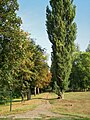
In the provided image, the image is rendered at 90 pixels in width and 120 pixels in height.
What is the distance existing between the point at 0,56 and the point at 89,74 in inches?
2474

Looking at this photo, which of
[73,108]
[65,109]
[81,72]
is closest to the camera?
[65,109]

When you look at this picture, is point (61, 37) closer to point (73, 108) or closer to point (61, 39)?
point (61, 39)

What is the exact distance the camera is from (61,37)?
4022 centimetres

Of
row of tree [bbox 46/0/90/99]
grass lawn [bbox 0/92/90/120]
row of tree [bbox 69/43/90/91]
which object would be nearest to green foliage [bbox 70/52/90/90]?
row of tree [bbox 69/43/90/91]

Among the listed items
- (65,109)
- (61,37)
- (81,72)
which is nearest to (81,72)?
(81,72)

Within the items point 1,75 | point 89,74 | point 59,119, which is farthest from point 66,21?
point 89,74

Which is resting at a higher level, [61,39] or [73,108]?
[61,39]

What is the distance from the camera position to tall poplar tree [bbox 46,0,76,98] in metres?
39.7

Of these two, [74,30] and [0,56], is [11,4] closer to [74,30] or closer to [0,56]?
[0,56]

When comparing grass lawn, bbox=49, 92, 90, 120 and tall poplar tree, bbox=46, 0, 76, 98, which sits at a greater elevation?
tall poplar tree, bbox=46, 0, 76, 98

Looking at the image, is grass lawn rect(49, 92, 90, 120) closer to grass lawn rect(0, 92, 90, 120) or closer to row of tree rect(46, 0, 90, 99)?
grass lawn rect(0, 92, 90, 120)

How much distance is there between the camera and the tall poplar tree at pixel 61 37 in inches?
1563

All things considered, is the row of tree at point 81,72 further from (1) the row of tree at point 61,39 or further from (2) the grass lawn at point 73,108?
(2) the grass lawn at point 73,108

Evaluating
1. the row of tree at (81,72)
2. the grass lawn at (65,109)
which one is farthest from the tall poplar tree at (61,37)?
the row of tree at (81,72)
